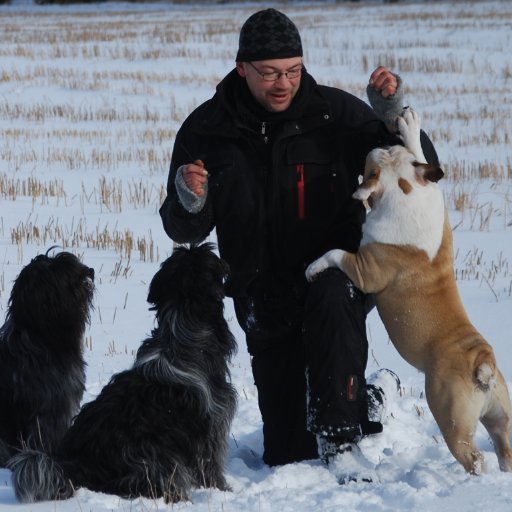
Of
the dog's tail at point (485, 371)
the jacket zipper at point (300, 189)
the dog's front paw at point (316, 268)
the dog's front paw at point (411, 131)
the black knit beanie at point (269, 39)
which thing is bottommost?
the dog's tail at point (485, 371)

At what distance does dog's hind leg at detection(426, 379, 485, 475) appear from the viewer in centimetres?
411

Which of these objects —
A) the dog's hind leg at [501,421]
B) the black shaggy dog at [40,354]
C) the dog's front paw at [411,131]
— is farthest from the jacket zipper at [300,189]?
the dog's hind leg at [501,421]

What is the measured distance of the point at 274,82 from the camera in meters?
4.76

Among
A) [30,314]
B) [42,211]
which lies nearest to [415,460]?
[30,314]

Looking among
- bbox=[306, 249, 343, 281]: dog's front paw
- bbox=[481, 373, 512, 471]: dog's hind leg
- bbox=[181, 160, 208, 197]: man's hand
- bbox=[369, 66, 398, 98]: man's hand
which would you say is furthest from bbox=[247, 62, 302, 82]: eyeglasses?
bbox=[481, 373, 512, 471]: dog's hind leg

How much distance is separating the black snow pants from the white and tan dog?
15cm

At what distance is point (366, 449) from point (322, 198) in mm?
1288

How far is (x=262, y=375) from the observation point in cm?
517

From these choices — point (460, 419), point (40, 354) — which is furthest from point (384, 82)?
point (40, 354)

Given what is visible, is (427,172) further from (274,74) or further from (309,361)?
(309,361)

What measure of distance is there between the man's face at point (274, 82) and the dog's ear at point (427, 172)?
2.43ft

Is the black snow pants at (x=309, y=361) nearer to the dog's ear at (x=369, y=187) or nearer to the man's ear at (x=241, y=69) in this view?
the dog's ear at (x=369, y=187)

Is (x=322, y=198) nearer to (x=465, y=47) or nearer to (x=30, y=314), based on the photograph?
(x=30, y=314)

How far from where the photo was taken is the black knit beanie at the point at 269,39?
473 centimetres
